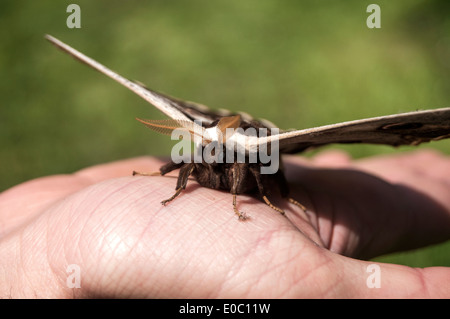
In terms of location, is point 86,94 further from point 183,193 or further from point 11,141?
point 183,193

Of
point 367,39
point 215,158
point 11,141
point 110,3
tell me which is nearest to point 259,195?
point 215,158

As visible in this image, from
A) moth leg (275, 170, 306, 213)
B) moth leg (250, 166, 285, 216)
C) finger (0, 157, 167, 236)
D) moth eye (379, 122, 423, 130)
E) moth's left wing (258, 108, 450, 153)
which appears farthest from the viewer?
finger (0, 157, 167, 236)

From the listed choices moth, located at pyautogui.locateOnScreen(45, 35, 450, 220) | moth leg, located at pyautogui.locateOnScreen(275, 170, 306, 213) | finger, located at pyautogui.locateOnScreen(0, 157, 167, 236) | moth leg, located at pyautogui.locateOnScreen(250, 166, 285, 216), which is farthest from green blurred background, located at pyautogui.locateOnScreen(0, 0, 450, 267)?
moth leg, located at pyautogui.locateOnScreen(250, 166, 285, 216)

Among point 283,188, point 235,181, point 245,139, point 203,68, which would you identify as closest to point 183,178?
point 235,181

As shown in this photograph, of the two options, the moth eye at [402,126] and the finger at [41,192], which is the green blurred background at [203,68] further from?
the moth eye at [402,126]

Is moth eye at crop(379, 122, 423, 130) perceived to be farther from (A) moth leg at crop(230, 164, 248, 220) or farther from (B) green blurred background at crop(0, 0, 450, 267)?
(B) green blurred background at crop(0, 0, 450, 267)
